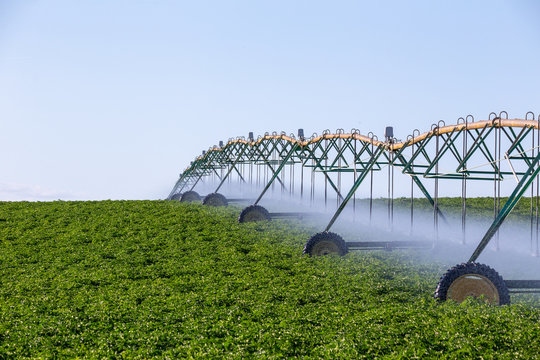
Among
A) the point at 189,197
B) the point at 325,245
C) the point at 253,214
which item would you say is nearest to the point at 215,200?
the point at 189,197

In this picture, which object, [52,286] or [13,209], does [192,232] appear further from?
[13,209]

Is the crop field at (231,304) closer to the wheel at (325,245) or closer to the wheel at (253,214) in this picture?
the wheel at (325,245)

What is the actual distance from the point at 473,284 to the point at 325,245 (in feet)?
22.1

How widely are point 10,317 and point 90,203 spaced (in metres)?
21.0

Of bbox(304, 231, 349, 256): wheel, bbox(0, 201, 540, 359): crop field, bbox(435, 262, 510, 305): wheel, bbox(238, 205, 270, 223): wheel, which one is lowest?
bbox(0, 201, 540, 359): crop field

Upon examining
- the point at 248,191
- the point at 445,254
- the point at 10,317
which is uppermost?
the point at 248,191

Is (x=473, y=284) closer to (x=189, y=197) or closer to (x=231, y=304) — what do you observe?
(x=231, y=304)

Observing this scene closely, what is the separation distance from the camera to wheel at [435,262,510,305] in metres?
13.0

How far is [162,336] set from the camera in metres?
12.1

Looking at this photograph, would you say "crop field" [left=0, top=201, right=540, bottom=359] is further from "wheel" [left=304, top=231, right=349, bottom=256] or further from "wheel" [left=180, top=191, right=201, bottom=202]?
"wheel" [left=180, top=191, right=201, bottom=202]

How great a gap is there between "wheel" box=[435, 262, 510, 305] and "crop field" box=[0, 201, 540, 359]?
345 mm

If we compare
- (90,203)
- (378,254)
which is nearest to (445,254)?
(378,254)

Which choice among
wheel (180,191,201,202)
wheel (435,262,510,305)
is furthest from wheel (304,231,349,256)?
wheel (180,191,201,202)

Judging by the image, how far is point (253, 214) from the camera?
88.5ft
